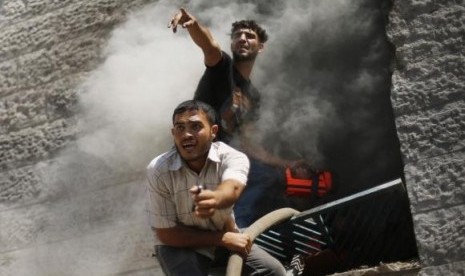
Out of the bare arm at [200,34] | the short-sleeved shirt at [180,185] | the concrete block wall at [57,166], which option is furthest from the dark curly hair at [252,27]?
the short-sleeved shirt at [180,185]

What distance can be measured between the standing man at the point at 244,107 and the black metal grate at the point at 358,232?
35 cm

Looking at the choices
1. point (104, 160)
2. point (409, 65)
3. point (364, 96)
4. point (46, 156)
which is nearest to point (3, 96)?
point (46, 156)

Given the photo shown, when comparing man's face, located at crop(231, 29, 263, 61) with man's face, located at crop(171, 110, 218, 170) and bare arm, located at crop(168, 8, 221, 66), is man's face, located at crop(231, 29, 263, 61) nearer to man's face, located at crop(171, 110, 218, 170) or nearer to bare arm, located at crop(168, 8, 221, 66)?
bare arm, located at crop(168, 8, 221, 66)

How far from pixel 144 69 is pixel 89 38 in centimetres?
56

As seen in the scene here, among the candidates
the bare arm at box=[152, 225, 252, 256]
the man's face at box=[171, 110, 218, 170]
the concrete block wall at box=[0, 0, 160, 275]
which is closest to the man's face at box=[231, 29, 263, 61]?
the concrete block wall at box=[0, 0, 160, 275]

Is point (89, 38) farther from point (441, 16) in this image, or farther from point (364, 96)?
point (441, 16)

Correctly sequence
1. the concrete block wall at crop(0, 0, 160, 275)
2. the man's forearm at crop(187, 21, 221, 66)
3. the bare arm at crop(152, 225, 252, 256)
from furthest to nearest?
the concrete block wall at crop(0, 0, 160, 275), the man's forearm at crop(187, 21, 221, 66), the bare arm at crop(152, 225, 252, 256)

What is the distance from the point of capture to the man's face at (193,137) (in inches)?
Result: 146

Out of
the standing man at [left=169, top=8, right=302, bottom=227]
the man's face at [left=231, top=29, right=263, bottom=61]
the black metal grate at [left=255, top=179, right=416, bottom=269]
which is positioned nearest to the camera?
the black metal grate at [left=255, top=179, right=416, bottom=269]

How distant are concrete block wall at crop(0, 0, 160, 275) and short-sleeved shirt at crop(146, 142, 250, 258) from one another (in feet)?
4.53

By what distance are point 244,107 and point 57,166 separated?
1.59m

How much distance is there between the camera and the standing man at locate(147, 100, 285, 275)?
12.2 feet

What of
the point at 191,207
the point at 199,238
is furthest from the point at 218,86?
the point at 199,238

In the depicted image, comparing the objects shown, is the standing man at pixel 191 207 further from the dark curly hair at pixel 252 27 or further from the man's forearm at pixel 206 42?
the dark curly hair at pixel 252 27
